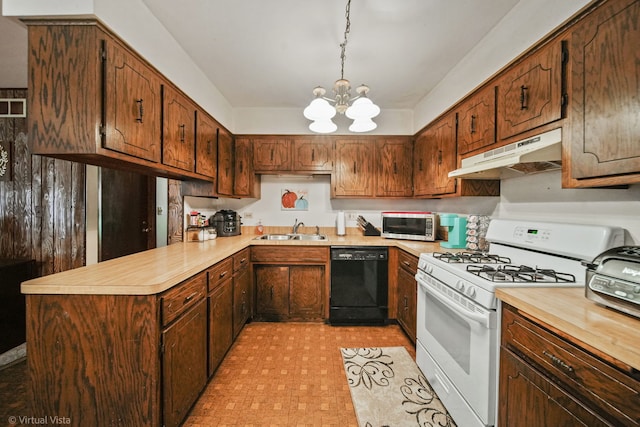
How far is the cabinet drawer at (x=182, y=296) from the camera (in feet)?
4.24

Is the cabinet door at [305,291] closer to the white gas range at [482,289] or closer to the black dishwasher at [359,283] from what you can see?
the black dishwasher at [359,283]

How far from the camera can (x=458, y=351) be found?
1.47 meters

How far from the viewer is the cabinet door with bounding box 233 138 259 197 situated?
3.20 m

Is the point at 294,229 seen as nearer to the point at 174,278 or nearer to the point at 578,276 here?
the point at 174,278

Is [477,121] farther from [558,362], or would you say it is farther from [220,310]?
[220,310]

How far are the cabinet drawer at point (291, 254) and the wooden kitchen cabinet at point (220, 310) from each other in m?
0.57

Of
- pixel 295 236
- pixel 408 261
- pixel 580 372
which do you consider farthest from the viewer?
pixel 295 236

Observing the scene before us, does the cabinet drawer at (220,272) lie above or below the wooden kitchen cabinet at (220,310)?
above

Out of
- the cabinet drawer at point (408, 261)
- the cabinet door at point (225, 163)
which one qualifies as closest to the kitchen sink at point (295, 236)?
the cabinet door at point (225, 163)

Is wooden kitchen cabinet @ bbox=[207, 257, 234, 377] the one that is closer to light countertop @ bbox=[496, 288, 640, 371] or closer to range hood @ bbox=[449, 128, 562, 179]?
light countertop @ bbox=[496, 288, 640, 371]

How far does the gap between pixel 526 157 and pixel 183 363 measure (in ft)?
7.18

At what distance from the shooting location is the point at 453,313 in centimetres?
155

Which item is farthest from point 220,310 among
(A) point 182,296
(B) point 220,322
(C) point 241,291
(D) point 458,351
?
(D) point 458,351

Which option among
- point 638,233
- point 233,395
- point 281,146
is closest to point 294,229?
point 281,146
